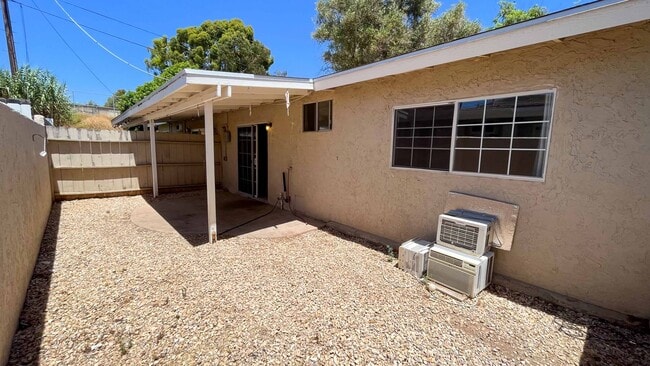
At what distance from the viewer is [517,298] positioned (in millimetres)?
3555

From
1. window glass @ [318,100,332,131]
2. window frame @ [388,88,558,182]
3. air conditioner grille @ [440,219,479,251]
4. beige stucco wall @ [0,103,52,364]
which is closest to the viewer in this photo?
beige stucco wall @ [0,103,52,364]

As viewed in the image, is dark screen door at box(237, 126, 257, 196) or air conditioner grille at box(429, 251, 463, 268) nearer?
air conditioner grille at box(429, 251, 463, 268)

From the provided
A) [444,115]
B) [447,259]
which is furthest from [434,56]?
[447,259]

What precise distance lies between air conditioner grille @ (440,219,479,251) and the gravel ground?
74 cm

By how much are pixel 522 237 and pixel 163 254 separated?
18.0ft

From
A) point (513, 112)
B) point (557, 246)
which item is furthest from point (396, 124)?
point (557, 246)

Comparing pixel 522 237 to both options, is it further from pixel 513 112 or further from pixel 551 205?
pixel 513 112

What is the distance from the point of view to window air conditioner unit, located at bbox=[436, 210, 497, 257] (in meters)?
3.52

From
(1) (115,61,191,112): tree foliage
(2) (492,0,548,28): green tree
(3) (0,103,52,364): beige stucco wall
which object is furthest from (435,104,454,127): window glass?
(1) (115,61,191,112): tree foliage

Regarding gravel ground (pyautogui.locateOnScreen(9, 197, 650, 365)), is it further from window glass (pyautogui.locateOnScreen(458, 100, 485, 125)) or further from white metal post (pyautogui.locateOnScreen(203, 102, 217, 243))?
window glass (pyautogui.locateOnScreen(458, 100, 485, 125))

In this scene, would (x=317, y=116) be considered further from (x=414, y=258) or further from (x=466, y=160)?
(x=414, y=258)

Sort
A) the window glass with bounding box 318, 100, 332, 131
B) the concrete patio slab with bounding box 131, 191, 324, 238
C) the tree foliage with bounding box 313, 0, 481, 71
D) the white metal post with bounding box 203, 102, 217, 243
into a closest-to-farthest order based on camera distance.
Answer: the white metal post with bounding box 203, 102, 217, 243 → the concrete patio slab with bounding box 131, 191, 324, 238 → the window glass with bounding box 318, 100, 332, 131 → the tree foliage with bounding box 313, 0, 481, 71

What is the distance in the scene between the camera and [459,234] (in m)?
3.70

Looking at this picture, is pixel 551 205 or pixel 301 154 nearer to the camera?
pixel 551 205
